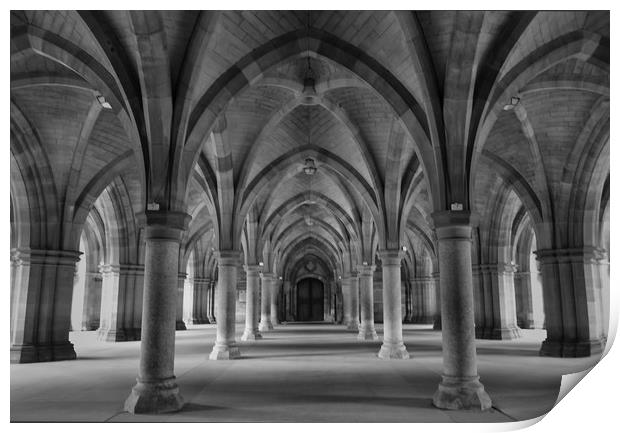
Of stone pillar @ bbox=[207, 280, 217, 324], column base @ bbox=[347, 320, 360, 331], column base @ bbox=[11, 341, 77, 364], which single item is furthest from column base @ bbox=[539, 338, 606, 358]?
stone pillar @ bbox=[207, 280, 217, 324]

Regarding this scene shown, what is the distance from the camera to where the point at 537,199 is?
16.1 metres

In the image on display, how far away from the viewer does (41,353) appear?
45.5ft

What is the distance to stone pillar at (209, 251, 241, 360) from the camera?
15094mm

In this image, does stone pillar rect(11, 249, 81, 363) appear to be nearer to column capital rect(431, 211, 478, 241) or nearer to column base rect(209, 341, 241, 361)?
column base rect(209, 341, 241, 361)

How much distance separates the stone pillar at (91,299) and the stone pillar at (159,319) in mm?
25542

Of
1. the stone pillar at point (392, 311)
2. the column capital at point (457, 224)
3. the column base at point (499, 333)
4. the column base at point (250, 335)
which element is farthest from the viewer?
the column base at point (250, 335)

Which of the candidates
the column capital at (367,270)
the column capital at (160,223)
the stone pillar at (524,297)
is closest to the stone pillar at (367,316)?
the column capital at (367,270)

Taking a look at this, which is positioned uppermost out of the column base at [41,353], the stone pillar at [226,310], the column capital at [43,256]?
the column capital at [43,256]

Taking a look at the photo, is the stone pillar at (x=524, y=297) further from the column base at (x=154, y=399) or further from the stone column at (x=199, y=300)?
the column base at (x=154, y=399)

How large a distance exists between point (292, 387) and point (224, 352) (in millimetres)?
5574

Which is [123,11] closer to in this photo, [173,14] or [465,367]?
[173,14]

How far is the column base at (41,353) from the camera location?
44.1 feet

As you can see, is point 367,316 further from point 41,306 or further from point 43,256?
point 43,256

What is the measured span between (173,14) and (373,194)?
10015 millimetres
